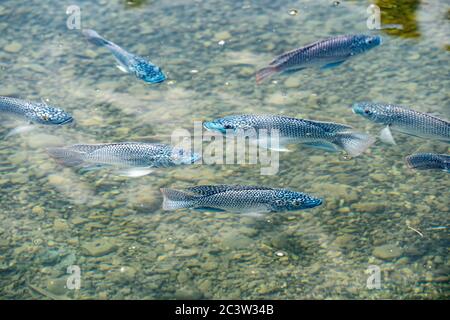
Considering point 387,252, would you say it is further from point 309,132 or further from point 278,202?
point 309,132

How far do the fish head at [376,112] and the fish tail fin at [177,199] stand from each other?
6.23ft

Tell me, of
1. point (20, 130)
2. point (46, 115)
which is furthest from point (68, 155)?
point (20, 130)

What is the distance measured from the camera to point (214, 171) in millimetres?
5957

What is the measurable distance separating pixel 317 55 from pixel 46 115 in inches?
105

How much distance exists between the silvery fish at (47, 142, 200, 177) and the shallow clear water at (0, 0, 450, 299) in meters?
0.49

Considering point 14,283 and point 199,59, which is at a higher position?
point 199,59

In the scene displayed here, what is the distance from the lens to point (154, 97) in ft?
23.3

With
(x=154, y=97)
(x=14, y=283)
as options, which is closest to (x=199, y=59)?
(x=154, y=97)

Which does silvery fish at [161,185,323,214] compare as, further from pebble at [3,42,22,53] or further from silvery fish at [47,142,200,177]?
pebble at [3,42,22,53]

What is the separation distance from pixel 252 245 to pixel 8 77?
412 cm

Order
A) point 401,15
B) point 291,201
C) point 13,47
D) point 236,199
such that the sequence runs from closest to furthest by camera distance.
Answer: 1. point 236,199
2. point 291,201
3. point 13,47
4. point 401,15

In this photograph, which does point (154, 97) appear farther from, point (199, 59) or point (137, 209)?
point (137, 209)
